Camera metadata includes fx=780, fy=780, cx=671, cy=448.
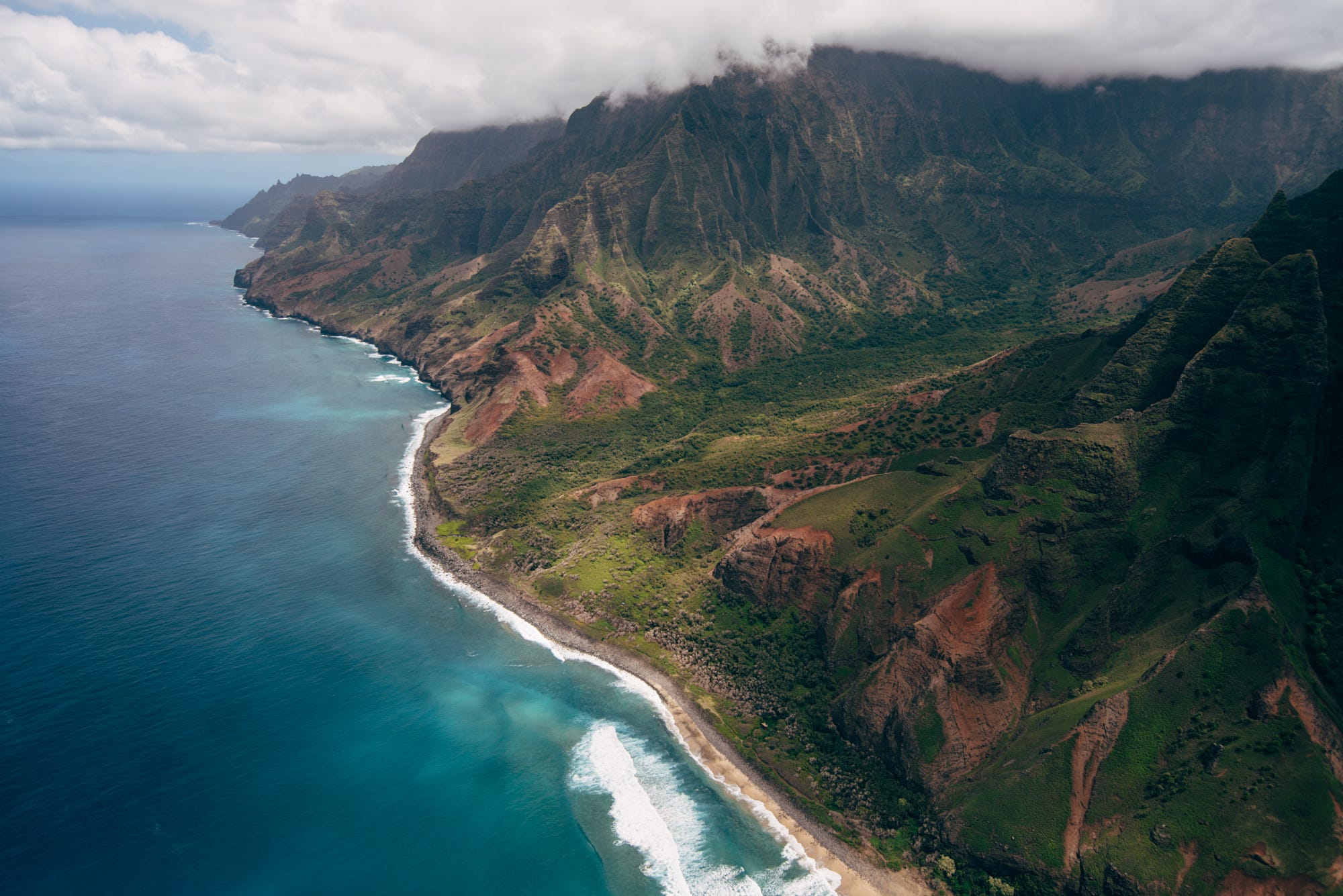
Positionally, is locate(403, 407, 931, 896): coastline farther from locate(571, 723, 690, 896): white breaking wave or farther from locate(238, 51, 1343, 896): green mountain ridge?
locate(571, 723, 690, 896): white breaking wave

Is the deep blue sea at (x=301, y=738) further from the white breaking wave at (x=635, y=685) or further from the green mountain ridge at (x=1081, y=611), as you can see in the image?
the green mountain ridge at (x=1081, y=611)

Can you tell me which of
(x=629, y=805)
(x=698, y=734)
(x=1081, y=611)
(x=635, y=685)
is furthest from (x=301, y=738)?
(x=1081, y=611)

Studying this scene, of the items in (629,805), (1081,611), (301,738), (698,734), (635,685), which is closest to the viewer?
(629,805)

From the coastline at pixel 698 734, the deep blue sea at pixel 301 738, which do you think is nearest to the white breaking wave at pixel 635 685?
the coastline at pixel 698 734

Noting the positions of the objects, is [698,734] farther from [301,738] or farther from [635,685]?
[301,738]

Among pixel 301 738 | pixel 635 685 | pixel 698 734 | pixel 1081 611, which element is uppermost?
pixel 1081 611

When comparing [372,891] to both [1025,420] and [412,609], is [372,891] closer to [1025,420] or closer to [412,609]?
[412,609]

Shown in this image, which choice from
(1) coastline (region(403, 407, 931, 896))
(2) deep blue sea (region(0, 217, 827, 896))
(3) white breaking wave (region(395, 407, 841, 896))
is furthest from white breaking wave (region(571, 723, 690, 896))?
(1) coastline (region(403, 407, 931, 896))
